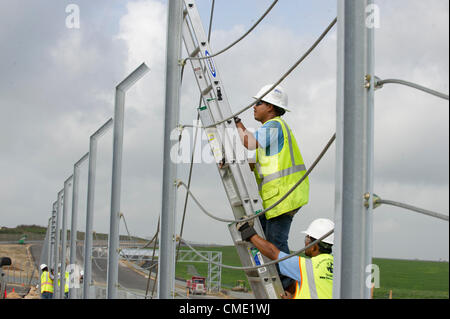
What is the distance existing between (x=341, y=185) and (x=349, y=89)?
0.35 m

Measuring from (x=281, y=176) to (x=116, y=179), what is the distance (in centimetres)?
206

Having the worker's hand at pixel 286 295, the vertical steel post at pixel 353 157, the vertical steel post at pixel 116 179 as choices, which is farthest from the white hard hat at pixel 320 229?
the vertical steel post at pixel 353 157

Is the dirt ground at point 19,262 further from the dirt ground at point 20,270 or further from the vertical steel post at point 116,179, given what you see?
the vertical steel post at point 116,179

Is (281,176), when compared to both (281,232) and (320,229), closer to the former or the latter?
(281,232)

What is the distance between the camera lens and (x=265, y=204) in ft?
14.5

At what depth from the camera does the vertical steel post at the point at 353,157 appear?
224 centimetres

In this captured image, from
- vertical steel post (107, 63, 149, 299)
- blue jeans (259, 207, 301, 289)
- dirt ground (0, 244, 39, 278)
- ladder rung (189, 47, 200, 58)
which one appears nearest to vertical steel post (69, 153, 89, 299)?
vertical steel post (107, 63, 149, 299)

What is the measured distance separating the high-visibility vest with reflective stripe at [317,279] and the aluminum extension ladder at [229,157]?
0.16m

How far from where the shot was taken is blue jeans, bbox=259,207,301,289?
4348 millimetres

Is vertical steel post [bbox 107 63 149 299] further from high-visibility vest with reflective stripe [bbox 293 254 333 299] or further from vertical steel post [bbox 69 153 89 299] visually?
vertical steel post [bbox 69 153 89 299]

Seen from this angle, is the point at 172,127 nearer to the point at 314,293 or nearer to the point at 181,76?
the point at 181,76

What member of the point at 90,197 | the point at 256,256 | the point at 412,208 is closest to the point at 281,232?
the point at 256,256

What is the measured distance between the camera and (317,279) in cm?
425
